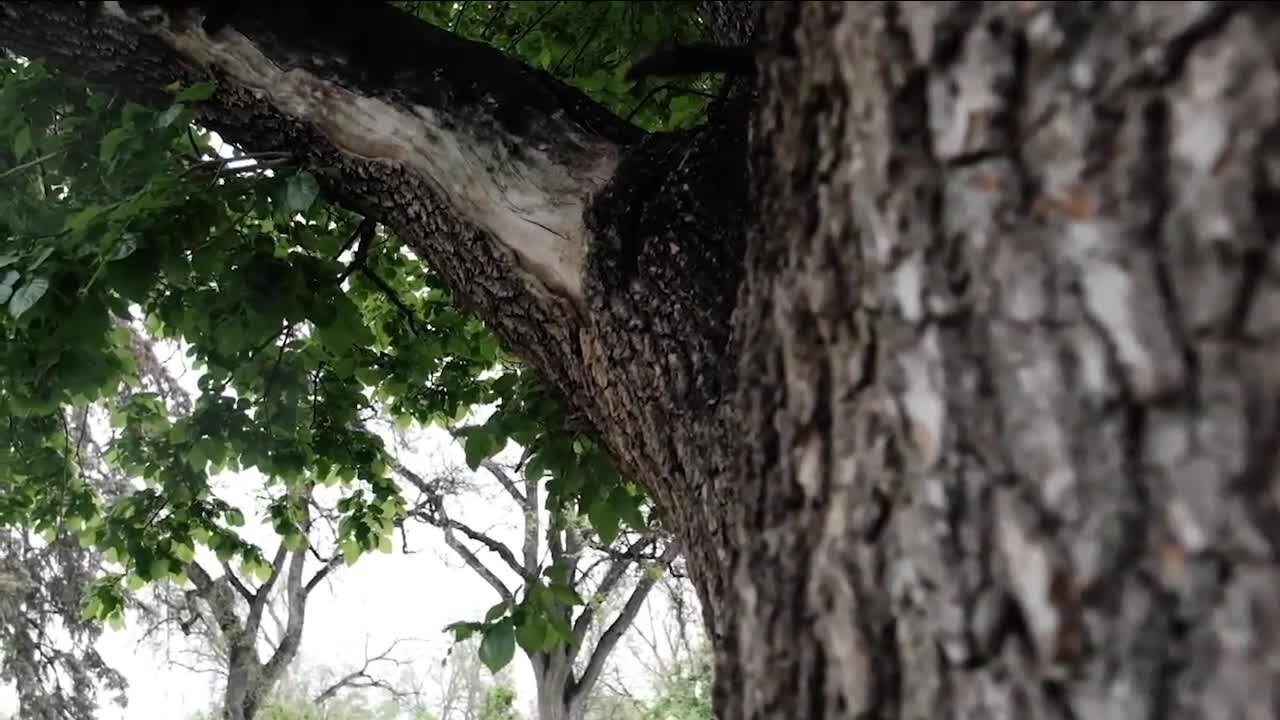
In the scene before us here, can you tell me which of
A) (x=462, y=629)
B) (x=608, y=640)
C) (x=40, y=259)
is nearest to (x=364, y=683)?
(x=608, y=640)

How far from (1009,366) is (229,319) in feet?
6.22

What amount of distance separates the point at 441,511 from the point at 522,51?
7935 millimetres

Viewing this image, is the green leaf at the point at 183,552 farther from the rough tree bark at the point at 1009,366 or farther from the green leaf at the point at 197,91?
the rough tree bark at the point at 1009,366

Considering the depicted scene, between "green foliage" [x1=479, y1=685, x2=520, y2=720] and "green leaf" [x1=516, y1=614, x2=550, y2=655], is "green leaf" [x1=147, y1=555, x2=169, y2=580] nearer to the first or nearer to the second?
"green leaf" [x1=516, y1=614, x2=550, y2=655]

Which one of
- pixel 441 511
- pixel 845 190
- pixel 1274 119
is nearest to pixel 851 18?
pixel 845 190

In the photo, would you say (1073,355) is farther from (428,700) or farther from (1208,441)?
(428,700)

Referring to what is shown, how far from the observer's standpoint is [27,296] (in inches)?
66.3

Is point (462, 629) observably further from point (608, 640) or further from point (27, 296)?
point (608, 640)

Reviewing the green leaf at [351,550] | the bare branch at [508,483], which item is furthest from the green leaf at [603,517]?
the bare branch at [508,483]

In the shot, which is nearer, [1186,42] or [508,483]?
[1186,42]

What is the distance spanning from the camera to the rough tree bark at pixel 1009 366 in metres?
0.55

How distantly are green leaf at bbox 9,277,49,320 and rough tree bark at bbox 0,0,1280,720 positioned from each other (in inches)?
52.5

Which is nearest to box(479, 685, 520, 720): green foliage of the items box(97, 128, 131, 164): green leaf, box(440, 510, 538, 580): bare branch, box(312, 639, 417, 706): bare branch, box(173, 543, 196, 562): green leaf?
box(312, 639, 417, 706): bare branch

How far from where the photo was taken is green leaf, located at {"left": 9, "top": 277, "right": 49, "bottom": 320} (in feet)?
5.45
